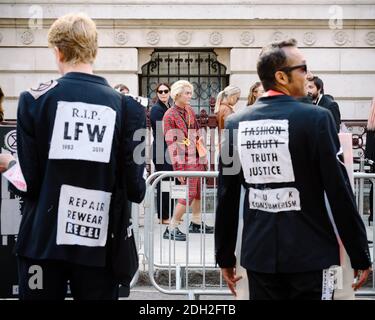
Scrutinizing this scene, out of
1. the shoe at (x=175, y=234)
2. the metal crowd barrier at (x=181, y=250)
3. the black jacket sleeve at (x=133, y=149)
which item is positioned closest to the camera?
the black jacket sleeve at (x=133, y=149)

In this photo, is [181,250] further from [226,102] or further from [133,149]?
[133,149]

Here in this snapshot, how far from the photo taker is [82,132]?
12.4 feet

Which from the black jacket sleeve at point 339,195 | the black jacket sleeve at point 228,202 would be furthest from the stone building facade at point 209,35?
the black jacket sleeve at point 339,195

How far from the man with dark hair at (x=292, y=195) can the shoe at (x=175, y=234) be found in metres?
3.06

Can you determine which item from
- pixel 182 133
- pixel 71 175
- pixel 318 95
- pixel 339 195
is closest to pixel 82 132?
pixel 71 175

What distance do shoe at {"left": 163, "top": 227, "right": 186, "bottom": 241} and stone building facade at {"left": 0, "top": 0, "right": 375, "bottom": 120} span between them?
8.62m

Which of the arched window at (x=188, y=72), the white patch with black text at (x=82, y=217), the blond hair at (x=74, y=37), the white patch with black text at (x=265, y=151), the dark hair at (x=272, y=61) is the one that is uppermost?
the arched window at (x=188, y=72)

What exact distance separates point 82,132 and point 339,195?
1291 millimetres

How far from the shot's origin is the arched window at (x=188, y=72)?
15.8 metres

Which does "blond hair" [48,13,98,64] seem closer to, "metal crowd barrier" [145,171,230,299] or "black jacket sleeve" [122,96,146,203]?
"black jacket sleeve" [122,96,146,203]

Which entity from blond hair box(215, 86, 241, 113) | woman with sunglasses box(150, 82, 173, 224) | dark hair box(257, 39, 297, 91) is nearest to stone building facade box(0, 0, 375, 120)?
woman with sunglasses box(150, 82, 173, 224)

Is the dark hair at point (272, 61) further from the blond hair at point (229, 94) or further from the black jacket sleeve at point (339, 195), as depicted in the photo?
the blond hair at point (229, 94)

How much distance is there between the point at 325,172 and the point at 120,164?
1021mm

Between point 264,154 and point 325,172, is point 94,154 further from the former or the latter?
point 325,172
